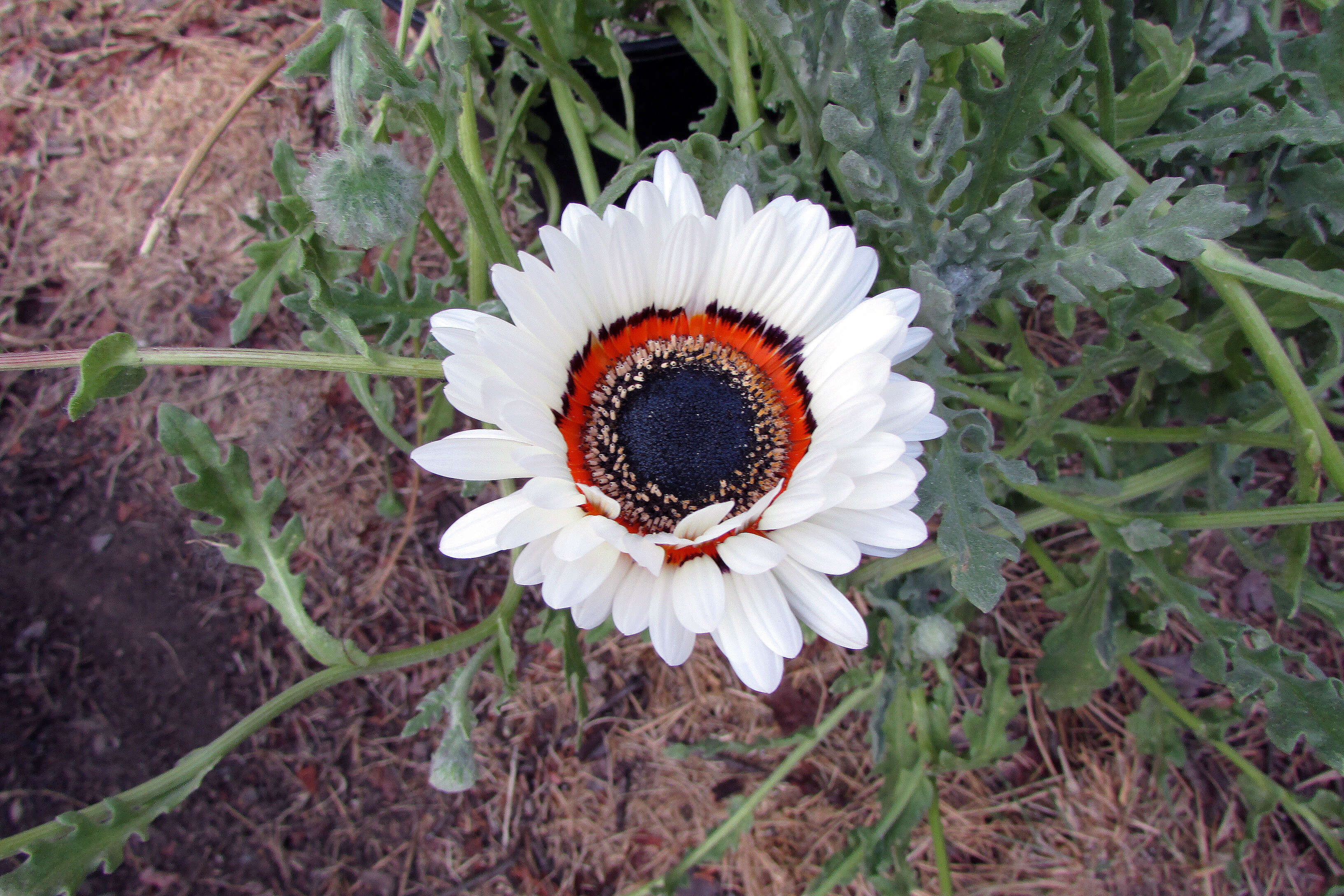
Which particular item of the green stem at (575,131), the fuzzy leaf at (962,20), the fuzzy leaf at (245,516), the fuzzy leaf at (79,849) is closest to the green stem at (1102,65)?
the fuzzy leaf at (962,20)

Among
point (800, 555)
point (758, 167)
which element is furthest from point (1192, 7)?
point (800, 555)

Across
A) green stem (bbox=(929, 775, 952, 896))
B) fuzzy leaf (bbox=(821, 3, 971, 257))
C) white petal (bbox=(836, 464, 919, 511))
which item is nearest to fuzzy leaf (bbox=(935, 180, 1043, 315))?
fuzzy leaf (bbox=(821, 3, 971, 257))

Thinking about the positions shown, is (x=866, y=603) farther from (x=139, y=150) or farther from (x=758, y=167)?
(x=139, y=150)

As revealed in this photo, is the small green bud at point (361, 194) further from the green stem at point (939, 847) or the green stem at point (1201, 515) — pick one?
the green stem at point (939, 847)

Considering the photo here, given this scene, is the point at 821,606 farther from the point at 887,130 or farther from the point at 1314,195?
the point at 1314,195

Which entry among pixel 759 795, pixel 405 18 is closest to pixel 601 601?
pixel 405 18
